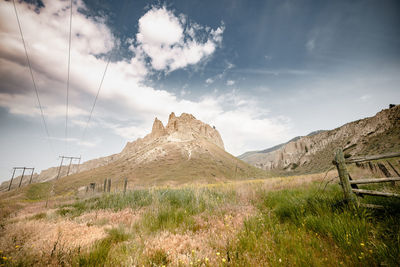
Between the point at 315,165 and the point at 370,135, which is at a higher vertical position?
the point at 370,135

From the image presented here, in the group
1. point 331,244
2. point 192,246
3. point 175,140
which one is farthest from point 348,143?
point 192,246

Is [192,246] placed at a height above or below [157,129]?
below

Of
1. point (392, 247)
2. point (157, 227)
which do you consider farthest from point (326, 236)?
point (157, 227)

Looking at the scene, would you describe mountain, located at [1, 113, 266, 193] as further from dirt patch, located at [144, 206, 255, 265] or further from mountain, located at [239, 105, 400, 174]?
dirt patch, located at [144, 206, 255, 265]

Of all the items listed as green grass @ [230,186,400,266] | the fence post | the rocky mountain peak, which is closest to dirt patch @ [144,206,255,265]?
green grass @ [230,186,400,266]

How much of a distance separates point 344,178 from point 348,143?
77.9 m

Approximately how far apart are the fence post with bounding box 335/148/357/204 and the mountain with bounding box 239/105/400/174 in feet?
136

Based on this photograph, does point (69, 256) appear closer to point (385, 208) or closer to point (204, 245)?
point (204, 245)

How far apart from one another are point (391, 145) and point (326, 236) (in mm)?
63501

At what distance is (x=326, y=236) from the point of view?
2953 mm

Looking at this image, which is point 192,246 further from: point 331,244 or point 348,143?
point 348,143

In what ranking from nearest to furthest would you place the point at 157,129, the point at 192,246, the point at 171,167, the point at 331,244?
the point at 331,244 < the point at 192,246 < the point at 171,167 < the point at 157,129

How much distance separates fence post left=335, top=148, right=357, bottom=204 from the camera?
3.69 m

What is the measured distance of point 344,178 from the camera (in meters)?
3.92
